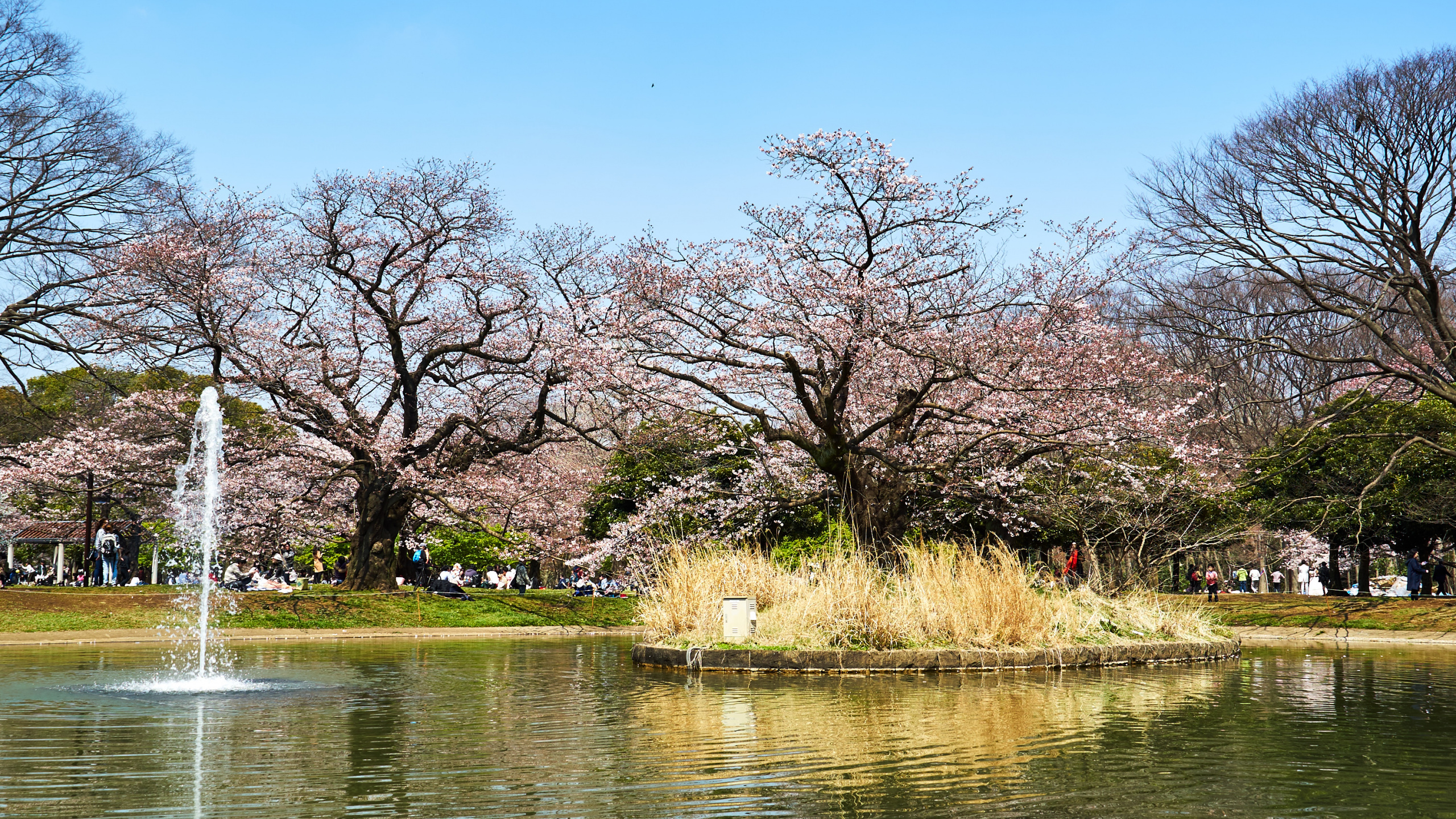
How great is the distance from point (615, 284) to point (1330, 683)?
62.2 feet

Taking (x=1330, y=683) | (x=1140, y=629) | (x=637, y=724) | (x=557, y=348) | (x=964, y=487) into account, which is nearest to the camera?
(x=637, y=724)

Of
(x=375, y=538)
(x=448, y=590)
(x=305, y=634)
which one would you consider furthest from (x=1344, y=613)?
(x=375, y=538)

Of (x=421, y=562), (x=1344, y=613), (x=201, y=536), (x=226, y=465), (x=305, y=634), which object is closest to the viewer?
(x=305, y=634)

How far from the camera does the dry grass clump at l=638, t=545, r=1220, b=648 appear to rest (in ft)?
44.5

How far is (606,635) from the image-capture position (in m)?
23.4

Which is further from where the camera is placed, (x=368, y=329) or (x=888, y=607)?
(x=368, y=329)

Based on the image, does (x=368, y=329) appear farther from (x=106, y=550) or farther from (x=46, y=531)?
(x=46, y=531)

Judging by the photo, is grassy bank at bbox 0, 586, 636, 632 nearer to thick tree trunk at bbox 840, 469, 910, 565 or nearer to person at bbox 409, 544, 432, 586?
person at bbox 409, 544, 432, 586

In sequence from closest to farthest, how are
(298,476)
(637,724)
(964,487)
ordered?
1. (637,724)
2. (964,487)
3. (298,476)

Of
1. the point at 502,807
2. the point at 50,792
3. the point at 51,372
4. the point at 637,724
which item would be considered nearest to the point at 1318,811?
the point at 502,807

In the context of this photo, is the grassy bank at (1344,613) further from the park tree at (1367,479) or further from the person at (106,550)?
the person at (106,550)

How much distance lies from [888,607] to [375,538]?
17648 millimetres

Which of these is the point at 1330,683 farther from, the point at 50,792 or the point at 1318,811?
the point at 50,792

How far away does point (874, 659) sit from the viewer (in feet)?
42.3
